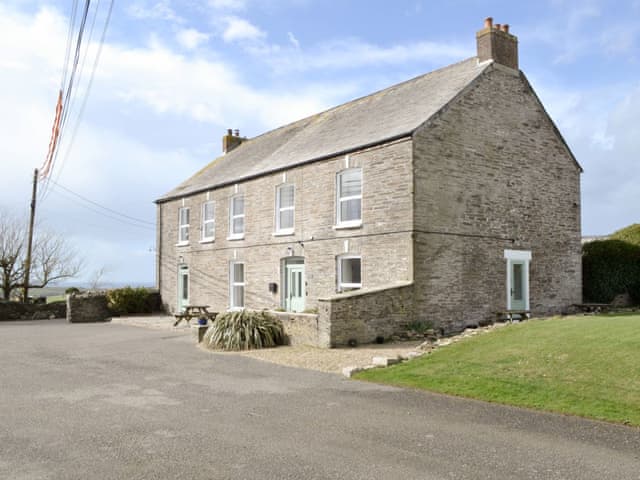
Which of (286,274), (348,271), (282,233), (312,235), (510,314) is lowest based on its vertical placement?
(510,314)

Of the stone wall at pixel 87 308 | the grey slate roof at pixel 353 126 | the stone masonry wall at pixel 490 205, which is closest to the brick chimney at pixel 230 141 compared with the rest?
the grey slate roof at pixel 353 126

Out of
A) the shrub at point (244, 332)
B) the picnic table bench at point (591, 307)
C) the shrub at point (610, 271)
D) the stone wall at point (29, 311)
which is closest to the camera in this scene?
the shrub at point (244, 332)

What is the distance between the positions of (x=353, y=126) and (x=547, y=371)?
13.6m

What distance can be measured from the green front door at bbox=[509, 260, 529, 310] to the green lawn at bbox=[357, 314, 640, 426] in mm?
5796

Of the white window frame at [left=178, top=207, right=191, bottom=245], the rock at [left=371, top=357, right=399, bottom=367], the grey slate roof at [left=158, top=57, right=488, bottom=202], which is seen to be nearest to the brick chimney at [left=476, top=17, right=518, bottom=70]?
the grey slate roof at [left=158, top=57, right=488, bottom=202]

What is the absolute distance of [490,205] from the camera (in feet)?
62.9

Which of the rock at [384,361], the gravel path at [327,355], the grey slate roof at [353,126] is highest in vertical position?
the grey slate roof at [353,126]

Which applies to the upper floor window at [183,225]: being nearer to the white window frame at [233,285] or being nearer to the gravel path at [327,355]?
the white window frame at [233,285]

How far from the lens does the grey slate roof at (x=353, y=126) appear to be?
745 inches

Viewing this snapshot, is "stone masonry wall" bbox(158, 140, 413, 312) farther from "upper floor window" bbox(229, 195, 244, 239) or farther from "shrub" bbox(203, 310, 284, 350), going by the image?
"shrub" bbox(203, 310, 284, 350)

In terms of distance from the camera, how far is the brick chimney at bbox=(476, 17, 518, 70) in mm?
19656

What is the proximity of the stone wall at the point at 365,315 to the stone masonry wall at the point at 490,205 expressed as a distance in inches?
28.0

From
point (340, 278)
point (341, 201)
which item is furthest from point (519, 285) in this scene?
point (341, 201)

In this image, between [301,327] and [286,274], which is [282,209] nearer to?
[286,274]
